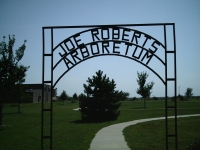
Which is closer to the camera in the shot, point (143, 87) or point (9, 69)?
point (9, 69)

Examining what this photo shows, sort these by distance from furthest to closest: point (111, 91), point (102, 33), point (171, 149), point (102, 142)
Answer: point (111, 91)
point (102, 142)
point (171, 149)
point (102, 33)

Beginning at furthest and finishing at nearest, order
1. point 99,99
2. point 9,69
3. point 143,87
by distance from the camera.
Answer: point 143,87, point 99,99, point 9,69

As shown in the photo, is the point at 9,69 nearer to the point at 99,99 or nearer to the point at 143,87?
the point at 99,99

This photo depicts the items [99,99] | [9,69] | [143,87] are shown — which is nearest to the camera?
[9,69]

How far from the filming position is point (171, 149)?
8.38m

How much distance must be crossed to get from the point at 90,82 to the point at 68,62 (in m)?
14.1

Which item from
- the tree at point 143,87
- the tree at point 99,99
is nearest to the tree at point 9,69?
Result: the tree at point 99,99

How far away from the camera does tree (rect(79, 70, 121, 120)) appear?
19906 millimetres

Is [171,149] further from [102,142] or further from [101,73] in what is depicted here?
[101,73]

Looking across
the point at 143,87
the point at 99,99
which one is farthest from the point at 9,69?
the point at 143,87

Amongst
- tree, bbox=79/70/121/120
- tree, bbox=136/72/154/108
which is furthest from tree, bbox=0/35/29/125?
tree, bbox=136/72/154/108

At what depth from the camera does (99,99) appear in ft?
65.1

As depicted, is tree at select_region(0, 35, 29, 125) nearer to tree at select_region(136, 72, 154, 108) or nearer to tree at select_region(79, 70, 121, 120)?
tree at select_region(79, 70, 121, 120)

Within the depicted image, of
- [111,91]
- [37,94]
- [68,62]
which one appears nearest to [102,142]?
[68,62]
